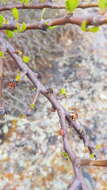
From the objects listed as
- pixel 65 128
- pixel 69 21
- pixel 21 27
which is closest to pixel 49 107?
A: pixel 65 128

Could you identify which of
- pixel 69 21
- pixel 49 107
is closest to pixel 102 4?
pixel 69 21

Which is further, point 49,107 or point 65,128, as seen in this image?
point 49,107

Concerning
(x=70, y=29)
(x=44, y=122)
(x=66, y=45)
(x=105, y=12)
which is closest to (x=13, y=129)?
(x=44, y=122)

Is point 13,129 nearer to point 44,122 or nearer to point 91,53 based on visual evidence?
point 44,122

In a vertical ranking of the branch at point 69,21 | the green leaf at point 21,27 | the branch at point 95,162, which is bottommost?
the branch at point 95,162

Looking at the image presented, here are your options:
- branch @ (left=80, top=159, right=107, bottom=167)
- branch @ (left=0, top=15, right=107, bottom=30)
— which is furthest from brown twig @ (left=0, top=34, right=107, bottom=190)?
branch @ (left=0, top=15, right=107, bottom=30)

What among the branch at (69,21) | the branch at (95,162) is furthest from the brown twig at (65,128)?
the branch at (69,21)

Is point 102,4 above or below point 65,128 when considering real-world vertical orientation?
above

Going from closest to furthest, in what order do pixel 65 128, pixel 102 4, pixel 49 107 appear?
pixel 102 4
pixel 65 128
pixel 49 107

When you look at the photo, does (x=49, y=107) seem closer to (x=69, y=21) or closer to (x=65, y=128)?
(x=65, y=128)

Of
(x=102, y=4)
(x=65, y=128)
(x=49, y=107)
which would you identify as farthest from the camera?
(x=49, y=107)

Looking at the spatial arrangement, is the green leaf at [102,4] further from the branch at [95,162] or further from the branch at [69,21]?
the branch at [95,162]
